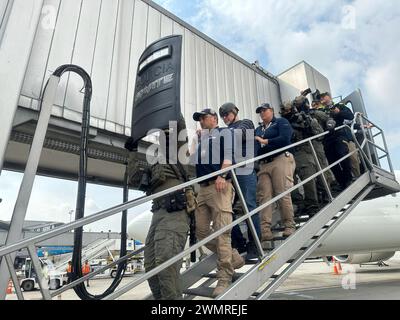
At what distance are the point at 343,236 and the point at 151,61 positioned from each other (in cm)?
679

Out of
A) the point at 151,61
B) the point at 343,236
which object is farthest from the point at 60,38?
the point at 343,236

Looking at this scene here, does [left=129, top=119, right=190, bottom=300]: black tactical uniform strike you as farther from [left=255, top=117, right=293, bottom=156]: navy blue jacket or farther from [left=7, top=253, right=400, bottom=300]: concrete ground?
[left=7, top=253, right=400, bottom=300]: concrete ground

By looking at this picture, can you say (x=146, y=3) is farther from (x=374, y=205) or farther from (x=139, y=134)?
(x=374, y=205)

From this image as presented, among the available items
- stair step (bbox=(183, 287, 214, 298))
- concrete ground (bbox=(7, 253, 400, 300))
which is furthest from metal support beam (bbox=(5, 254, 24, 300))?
concrete ground (bbox=(7, 253, 400, 300))

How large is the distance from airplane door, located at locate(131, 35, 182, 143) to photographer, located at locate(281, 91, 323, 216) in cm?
219

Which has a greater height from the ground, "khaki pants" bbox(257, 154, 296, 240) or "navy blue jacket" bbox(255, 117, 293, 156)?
"navy blue jacket" bbox(255, 117, 293, 156)

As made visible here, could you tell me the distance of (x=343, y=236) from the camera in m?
7.44

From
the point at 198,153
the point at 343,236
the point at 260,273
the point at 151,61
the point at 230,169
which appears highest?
the point at 151,61

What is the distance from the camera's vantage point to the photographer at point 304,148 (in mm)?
3955

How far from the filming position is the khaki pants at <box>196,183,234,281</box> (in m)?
2.59

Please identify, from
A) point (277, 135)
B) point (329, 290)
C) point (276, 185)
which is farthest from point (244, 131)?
point (329, 290)

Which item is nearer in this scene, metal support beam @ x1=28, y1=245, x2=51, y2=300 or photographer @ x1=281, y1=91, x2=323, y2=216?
metal support beam @ x1=28, y1=245, x2=51, y2=300

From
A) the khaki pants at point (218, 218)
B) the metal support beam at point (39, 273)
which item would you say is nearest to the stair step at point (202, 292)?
the khaki pants at point (218, 218)

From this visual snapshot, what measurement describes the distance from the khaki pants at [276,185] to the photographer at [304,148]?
0.52 m
